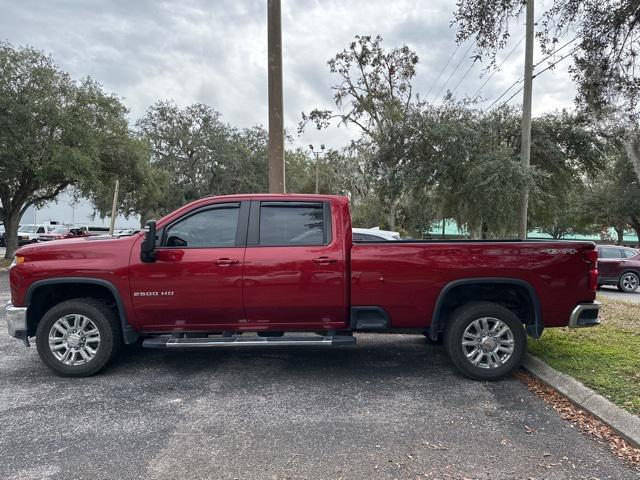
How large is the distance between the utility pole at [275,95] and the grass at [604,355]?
5473mm

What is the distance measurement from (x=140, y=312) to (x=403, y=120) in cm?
1408

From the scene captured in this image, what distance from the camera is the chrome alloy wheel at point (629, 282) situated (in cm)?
1600

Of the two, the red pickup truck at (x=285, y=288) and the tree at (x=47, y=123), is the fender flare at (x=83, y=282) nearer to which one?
the red pickup truck at (x=285, y=288)

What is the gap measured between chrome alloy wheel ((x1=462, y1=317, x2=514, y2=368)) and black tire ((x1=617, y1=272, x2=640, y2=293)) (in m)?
13.2

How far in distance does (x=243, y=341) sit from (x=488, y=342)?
2.67 metres

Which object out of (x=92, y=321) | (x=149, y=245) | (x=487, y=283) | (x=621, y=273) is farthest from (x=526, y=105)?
(x=92, y=321)

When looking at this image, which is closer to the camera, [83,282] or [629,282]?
[83,282]

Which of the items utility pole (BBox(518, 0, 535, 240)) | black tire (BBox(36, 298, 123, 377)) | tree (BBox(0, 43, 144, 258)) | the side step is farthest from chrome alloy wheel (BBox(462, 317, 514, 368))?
tree (BBox(0, 43, 144, 258))

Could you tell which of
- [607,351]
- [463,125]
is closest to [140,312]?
[607,351]

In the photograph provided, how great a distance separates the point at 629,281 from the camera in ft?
52.6

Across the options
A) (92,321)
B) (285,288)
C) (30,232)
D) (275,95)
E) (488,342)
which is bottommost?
(488,342)

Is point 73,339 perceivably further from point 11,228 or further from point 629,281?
point 11,228

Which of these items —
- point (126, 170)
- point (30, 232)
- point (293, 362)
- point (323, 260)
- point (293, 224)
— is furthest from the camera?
point (30, 232)

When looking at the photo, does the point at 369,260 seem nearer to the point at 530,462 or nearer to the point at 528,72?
the point at 530,462
